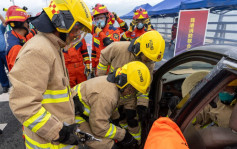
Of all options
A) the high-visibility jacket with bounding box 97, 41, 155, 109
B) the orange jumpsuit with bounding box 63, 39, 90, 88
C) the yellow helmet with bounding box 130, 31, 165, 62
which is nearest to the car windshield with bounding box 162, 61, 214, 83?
the high-visibility jacket with bounding box 97, 41, 155, 109

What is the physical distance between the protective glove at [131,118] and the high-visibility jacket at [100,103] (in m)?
0.47

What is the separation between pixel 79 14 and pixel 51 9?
0.19 metres

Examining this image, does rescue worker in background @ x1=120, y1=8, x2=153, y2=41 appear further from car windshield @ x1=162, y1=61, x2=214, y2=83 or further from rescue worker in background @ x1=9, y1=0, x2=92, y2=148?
rescue worker in background @ x1=9, y1=0, x2=92, y2=148

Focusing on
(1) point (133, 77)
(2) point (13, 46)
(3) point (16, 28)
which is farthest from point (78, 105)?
(3) point (16, 28)

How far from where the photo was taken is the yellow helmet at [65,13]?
1101 mm

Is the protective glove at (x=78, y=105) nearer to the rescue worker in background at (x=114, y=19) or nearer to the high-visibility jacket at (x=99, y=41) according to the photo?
the high-visibility jacket at (x=99, y=41)

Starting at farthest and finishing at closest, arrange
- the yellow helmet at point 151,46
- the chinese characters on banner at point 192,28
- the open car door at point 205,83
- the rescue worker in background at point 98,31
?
the chinese characters on banner at point 192,28
the rescue worker in background at point 98,31
the yellow helmet at point 151,46
the open car door at point 205,83

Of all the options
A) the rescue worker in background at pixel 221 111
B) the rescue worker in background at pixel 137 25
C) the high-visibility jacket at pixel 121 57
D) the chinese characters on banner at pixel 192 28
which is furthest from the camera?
the rescue worker in background at pixel 137 25

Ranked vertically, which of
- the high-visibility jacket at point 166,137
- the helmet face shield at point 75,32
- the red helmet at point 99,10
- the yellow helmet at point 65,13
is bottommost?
the high-visibility jacket at point 166,137

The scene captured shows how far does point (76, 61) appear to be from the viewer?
10.3ft

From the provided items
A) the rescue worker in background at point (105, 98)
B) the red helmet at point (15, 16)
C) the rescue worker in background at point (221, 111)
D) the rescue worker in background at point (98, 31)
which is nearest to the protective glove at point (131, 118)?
the rescue worker in background at point (105, 98)

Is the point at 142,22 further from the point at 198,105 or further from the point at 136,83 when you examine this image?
the point at 198,105

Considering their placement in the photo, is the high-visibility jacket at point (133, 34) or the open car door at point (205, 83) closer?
the open car door at point (205, 83)

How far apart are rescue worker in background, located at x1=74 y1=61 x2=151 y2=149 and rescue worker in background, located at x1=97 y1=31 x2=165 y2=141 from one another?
0.44 metres
